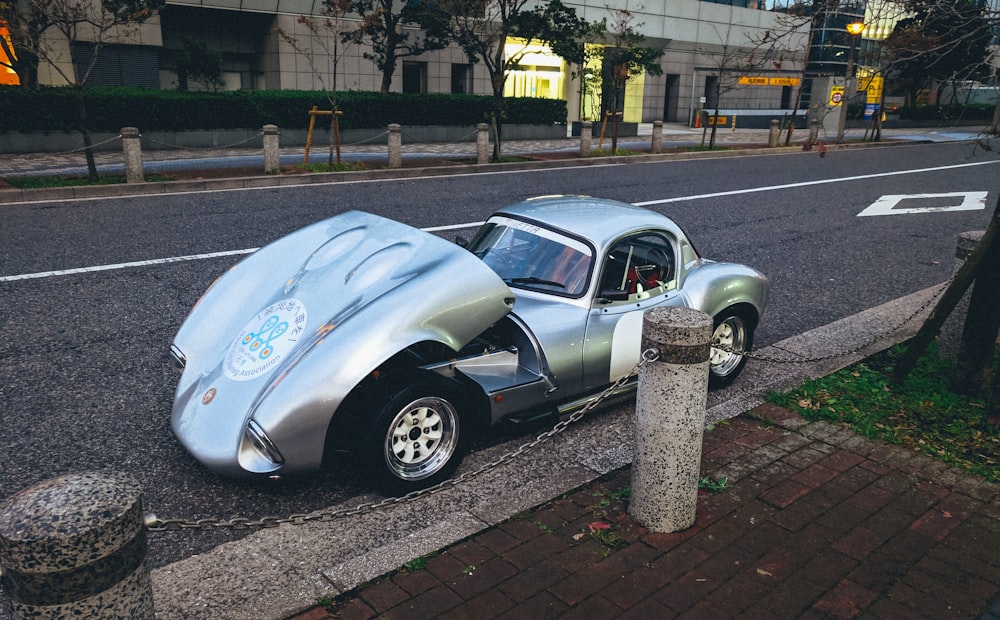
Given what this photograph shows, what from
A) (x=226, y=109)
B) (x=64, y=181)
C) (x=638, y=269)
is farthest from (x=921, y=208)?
(x=226, y=109)

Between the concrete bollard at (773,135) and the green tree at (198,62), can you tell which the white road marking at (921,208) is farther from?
the green tree at (198,62)

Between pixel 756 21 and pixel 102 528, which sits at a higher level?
pixel 756 21

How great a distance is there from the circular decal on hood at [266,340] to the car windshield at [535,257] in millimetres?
1373

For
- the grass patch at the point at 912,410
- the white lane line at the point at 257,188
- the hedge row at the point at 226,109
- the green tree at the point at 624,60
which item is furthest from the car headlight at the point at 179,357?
the green tree at the point at 624,60

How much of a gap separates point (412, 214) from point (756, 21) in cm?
3567

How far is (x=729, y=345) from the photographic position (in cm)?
544

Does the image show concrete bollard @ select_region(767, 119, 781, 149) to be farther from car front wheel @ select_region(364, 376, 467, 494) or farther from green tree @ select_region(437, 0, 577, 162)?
car front wheel @ select_region(364, 376, 467, 494)

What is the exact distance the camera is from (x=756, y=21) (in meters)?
40.8

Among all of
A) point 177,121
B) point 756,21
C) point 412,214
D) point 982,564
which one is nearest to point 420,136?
point 177,121

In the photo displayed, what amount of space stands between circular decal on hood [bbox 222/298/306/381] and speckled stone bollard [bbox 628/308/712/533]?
1794 mm

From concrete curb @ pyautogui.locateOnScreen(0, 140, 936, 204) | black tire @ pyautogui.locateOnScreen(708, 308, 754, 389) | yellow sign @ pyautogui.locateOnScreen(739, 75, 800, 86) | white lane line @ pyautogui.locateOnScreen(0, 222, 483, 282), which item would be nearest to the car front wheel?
black tire @ pyautogui.locateOnScreen(708, 308, 754, 389)

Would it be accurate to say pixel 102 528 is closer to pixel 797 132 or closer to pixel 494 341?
pixel 494 341

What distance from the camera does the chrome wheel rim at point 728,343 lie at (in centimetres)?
536

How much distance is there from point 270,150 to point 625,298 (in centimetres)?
1224
